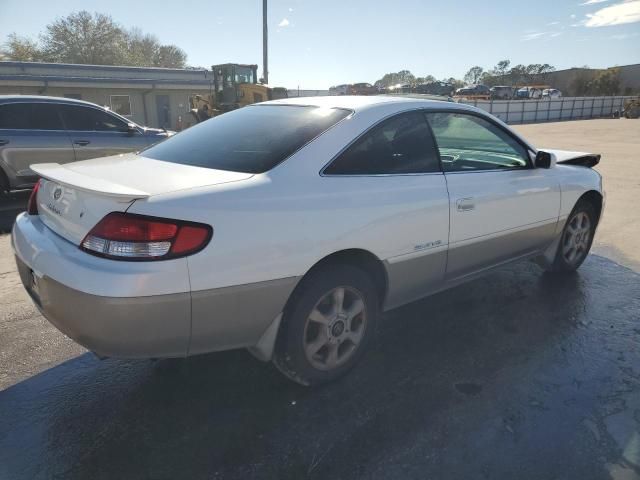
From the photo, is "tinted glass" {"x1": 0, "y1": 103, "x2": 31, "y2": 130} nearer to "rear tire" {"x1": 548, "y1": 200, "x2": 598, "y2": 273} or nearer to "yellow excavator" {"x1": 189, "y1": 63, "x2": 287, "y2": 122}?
"rear tire" {"x1": 548, "y1": 200, "x2": 598, "y2": 273}

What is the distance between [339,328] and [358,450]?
0.68 metres

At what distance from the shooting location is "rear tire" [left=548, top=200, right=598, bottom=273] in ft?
14.3

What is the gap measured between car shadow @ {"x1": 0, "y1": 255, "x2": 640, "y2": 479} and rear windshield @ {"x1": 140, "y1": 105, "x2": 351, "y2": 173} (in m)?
1.25

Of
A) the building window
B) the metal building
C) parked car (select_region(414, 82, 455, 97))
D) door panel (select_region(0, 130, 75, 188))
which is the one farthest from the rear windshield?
parked car (select_region(414, 82, 455, 97))

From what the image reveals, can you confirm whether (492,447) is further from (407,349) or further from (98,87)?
(98,87)

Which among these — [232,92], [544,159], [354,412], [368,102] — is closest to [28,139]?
[368,102]

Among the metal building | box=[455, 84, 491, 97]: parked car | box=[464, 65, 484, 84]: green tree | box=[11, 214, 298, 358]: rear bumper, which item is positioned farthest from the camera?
box=[464, 65, 484, 84]: green tree

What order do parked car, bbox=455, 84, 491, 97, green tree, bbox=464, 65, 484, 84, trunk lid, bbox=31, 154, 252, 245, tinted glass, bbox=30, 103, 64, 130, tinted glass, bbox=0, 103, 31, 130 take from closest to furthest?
trunk lid, bbox=31, 154, 252, 245
tinted glass, bbox=0, 103, 31, 130
tinted glass, bbox=30, 103, 64, 130
parked car, bbox=455, 84, 491, 97
green tree, bbox=464, 65, 484, 84

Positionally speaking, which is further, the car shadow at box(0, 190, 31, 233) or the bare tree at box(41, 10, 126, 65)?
the bare tree at box(41, 10, 126, 65)

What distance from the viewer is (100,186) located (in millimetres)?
2211

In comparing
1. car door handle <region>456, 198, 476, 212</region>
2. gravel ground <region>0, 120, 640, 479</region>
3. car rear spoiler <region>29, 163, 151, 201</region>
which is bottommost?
gravel ground <region>0, 120, 640, 479</region>

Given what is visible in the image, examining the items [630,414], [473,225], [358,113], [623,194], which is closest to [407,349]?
[473,225]

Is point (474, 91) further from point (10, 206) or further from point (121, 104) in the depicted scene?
point (10, 206)

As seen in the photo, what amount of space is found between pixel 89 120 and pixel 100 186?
6150 millimetres
